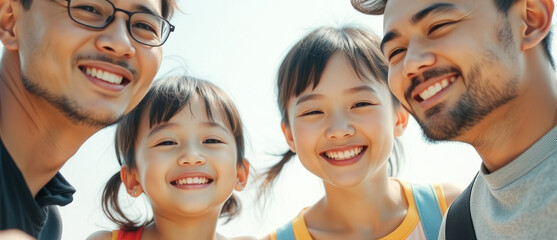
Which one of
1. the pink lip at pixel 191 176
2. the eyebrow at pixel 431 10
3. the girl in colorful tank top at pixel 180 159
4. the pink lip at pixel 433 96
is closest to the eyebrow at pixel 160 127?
the girl in colorful tank top at pixel 180 159

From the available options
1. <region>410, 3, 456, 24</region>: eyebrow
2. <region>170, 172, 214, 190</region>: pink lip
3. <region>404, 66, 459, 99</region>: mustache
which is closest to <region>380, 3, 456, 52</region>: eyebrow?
<region>410, 3, 456, 24</region>: eyebrow

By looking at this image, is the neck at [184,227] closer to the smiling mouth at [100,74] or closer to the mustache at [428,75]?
the smiling mouth at [100,74]

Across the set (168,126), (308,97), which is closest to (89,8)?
(168,126)

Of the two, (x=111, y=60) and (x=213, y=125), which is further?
(x=213, y=125)

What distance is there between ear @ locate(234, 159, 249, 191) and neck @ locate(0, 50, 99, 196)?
1365 mm

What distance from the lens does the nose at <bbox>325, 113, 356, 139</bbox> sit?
3.56 m

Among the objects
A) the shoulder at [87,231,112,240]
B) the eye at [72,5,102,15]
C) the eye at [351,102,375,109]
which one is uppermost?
the eye at [72,5,102,15]

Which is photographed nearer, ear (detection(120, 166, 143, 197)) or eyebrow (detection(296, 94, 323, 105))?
eyebrow (detection(296, 94, 323, 105))

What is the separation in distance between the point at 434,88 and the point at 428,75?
8 centimetres

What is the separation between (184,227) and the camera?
3.83m

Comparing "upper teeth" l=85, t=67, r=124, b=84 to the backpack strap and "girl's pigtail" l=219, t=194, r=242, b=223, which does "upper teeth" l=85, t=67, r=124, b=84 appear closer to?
the backpack strap

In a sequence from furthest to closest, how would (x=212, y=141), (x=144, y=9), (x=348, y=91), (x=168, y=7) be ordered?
(x=212, y=141), (x=348, y=91), (x=168, y=7), (x=144, y=9)

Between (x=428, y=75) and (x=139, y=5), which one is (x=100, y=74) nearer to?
(x=139, y=5)

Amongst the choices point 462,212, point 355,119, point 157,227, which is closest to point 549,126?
point 462,212
